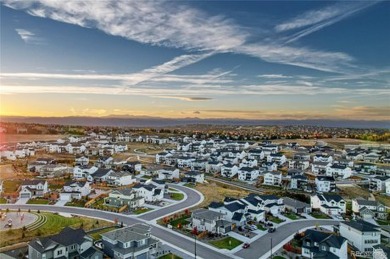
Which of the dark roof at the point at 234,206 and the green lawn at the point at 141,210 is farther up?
the dark roof at the point at 234,206

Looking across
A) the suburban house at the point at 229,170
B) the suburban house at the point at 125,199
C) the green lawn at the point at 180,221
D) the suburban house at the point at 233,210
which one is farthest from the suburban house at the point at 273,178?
the green lawn at the point at 180,221

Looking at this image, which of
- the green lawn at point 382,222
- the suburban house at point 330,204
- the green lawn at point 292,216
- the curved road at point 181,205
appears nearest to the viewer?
the curved road at point 181,205

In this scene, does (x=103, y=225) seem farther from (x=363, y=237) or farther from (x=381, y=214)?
(x=381, y=214)

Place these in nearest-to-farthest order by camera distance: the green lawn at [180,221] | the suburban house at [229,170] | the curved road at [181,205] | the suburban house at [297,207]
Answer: the green lawn at [180,221], the curved road at [181,205], the suburban house at [297,207], the suburban house at [229,170]

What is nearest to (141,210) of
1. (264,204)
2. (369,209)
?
(264,204)

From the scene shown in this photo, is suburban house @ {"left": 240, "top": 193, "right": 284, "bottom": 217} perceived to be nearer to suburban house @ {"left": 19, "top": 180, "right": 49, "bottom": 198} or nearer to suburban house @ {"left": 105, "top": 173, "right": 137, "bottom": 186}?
suburban house @ {"left": 105, "top": 173, "right": 137, "bottom": 186}

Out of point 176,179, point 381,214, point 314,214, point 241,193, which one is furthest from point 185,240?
point 176,179

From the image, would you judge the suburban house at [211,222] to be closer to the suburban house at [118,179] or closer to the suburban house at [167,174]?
the suburban house at [118,179]
